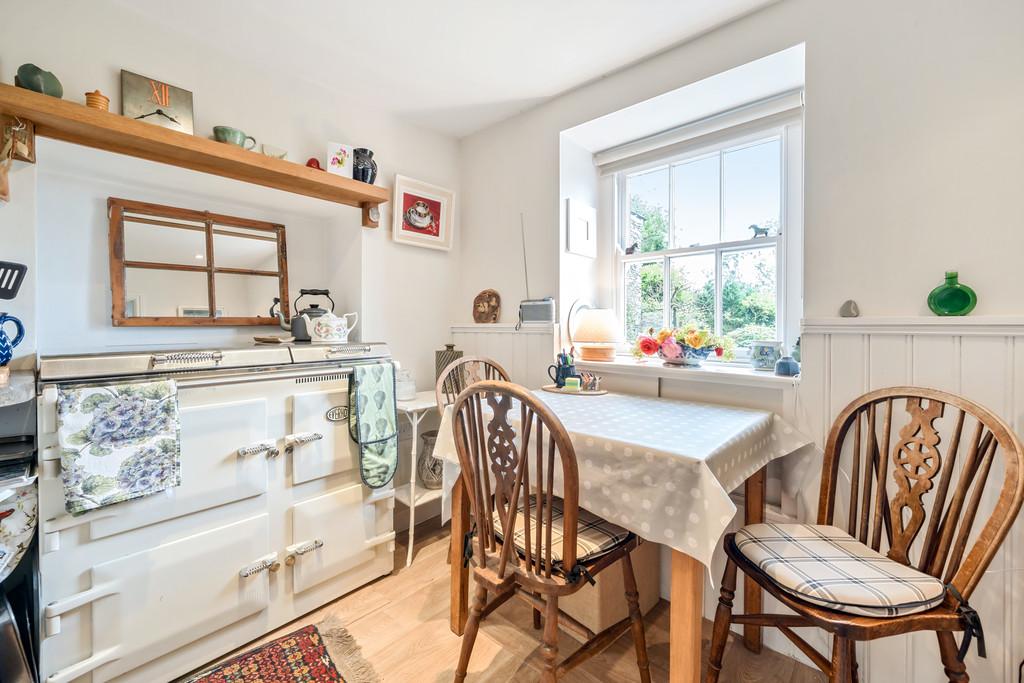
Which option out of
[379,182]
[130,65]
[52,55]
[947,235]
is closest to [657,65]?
[947,235]

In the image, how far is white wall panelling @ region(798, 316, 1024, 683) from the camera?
1.20 meters

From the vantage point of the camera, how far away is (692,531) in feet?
3.43

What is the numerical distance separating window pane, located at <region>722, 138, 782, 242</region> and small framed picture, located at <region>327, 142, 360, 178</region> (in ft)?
6.23

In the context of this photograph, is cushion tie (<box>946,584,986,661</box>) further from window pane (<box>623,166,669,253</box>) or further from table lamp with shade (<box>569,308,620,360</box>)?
window pane (<box>623,166,669,253</box>)

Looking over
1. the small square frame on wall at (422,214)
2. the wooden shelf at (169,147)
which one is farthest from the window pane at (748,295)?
the wooden shelf at (169,147)

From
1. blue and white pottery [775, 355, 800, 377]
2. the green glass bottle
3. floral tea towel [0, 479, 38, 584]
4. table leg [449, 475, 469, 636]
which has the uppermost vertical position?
the green glass bottle

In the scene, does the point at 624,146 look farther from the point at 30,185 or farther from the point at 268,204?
the point at 30,185

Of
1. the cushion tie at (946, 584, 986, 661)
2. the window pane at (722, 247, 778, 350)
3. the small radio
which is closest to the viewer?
the cushion tie at (946, 584, 986, 661)

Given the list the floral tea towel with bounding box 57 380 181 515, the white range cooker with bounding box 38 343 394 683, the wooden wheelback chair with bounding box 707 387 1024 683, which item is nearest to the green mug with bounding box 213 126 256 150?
the white range cooker with bounding box 38 343 394 683

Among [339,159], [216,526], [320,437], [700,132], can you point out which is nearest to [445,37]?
[339,159]

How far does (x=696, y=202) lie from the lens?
2.20m

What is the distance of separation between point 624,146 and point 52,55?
243 centimetres

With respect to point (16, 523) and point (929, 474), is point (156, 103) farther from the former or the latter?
point (929, 474)

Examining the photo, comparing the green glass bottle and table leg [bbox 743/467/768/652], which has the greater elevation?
the green glass bottle
